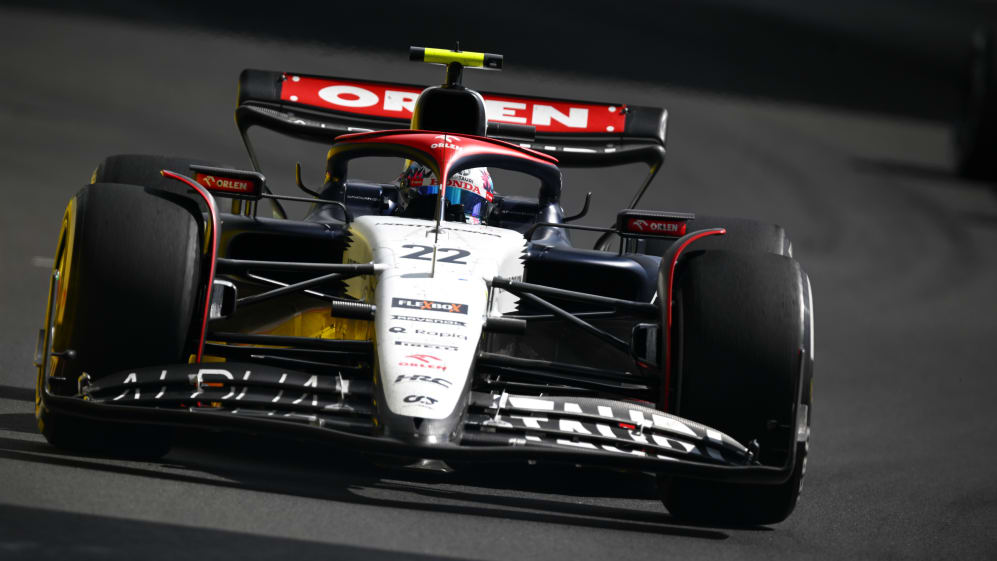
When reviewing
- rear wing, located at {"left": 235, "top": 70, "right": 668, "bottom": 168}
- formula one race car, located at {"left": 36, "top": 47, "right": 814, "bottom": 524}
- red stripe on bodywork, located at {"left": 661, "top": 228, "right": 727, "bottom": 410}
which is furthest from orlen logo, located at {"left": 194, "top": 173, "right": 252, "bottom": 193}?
rear wing, located at {"left": 235, "top": 70, "right": 668, "bottom": 168}

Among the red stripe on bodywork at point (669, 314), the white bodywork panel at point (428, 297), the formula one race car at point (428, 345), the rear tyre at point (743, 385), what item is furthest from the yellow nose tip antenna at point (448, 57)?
the rear tyre at point (743, 385)

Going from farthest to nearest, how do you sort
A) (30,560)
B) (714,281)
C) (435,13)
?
(435,13)
(714,281)
(30,560)

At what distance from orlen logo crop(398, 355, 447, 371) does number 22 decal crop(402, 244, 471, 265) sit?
628 mm

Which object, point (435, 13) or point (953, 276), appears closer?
point (953, 276)

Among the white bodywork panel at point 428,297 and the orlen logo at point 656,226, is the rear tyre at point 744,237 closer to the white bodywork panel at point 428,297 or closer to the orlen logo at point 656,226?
the orlen logo at point 656,226

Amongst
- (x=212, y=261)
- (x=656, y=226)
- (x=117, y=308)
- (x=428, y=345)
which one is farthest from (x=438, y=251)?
(x=117, y=308)

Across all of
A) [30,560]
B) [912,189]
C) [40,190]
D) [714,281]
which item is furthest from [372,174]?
[30,560]

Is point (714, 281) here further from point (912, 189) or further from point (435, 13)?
point (435, 13)

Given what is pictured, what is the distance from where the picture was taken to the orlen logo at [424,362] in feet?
16.1

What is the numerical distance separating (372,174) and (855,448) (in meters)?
8.91

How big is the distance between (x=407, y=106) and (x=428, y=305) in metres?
3.30

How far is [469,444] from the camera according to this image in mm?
4656

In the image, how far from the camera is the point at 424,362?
4.93 metres

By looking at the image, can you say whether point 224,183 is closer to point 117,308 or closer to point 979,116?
point 117,308
